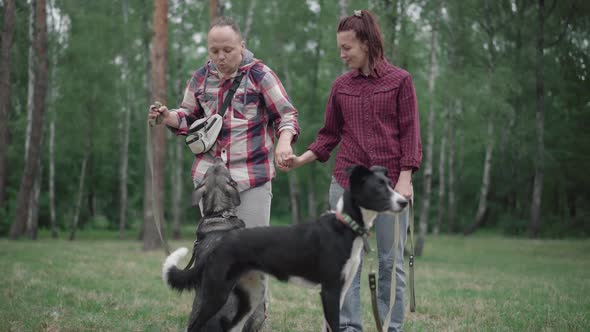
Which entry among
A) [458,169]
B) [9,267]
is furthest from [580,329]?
[458,169]

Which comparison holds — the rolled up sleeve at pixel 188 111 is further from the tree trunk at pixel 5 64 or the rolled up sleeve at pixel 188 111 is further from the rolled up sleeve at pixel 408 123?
the tree trunk at pixel 5 64

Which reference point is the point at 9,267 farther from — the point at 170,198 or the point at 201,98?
the point at 170,198

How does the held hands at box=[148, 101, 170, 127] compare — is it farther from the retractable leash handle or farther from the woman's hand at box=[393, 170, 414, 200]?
the woman's hand at box=[393, 170, 414, 200]

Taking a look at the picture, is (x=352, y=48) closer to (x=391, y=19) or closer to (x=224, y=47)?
(x=224, y=47)

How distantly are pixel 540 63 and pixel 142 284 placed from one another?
18422mm

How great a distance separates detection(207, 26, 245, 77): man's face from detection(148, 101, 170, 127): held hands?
60 centimetres

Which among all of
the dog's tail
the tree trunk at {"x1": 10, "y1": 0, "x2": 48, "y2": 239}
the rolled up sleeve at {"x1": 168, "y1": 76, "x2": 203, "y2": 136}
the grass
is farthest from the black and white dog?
the tree trunk at {"x1": 10, "y1": 0, "x2": 48, "y2": 239}

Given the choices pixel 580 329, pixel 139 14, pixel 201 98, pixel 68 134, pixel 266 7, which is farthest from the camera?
pixel 266 7

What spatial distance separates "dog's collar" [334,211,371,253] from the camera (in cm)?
409

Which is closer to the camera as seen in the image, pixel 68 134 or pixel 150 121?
pixel 150 121

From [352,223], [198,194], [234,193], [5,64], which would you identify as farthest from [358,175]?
[5,64]

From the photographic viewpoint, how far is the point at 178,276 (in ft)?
14.8

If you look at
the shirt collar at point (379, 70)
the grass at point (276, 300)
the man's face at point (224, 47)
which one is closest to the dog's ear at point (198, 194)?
the man's face at point (224, 47)

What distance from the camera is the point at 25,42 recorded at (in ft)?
78.9
